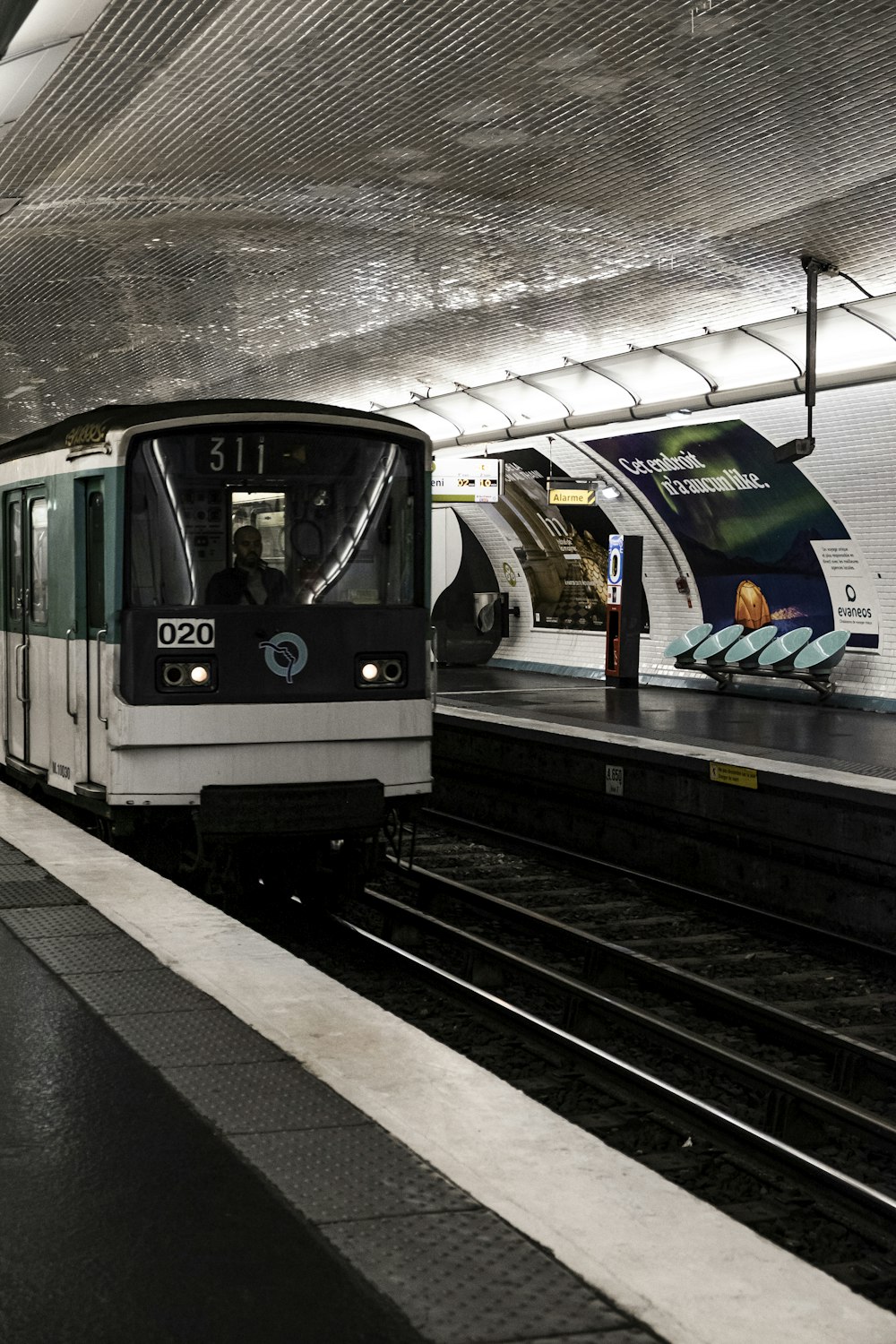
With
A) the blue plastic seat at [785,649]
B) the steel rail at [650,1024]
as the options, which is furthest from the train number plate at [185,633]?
the blue plastic seat at [785,649]

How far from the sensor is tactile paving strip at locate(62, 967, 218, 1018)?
4.80 metres

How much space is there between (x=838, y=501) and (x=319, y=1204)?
1364cm

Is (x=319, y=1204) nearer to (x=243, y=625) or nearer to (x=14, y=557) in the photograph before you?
(x=243, y=625)

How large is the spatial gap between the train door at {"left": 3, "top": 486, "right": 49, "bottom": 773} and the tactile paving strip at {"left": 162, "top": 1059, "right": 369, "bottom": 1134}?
5.25 meters

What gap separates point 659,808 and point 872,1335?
9.00 m

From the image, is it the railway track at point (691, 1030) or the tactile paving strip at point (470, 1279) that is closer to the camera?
the tactile paving strip at point (470, 1279)

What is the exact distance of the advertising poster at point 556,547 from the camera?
20.8 meters

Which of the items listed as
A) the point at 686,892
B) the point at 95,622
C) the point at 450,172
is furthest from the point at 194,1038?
the point at 450,172

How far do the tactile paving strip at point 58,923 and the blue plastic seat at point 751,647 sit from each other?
40.4ft

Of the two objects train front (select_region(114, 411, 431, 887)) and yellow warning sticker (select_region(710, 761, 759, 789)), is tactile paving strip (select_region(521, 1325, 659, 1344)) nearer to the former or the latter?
train front (select_region(114, 411, 431, 887))

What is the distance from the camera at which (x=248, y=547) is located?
7805 mm

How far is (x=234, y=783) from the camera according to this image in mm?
7863

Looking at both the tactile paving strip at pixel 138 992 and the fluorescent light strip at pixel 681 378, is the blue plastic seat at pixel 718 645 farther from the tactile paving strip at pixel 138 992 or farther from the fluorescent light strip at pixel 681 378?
the tactile paving strip at pixel 138 992

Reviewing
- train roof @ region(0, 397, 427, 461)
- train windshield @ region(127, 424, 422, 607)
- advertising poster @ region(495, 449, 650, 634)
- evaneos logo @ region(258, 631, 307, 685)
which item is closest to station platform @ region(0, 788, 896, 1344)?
evaneos logo @ region(258, 631, 307, 685)
